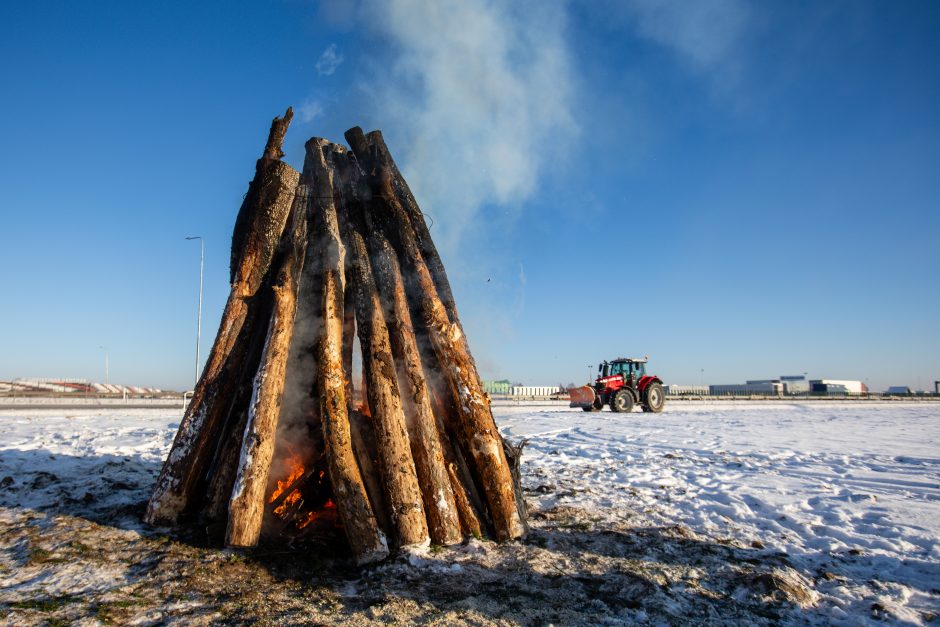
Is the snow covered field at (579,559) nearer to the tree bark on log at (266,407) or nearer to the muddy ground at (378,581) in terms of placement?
the muddy ground at (378,581)

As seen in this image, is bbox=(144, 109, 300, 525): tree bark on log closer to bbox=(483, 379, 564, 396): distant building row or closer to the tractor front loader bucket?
the tractor front loader bucket

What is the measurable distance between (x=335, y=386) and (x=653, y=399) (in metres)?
18.6

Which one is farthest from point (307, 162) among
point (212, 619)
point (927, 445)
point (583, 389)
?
point (583, 389)

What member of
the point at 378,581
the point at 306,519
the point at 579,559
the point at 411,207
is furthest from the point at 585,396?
the point at 378,581

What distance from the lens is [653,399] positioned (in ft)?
68.0

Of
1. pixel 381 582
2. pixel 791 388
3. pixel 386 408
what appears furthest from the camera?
pixel 791 388

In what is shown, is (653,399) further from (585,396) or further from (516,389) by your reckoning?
(516,389)

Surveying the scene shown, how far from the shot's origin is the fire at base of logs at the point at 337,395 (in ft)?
13.2

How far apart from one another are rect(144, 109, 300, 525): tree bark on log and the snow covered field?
1.23 feet

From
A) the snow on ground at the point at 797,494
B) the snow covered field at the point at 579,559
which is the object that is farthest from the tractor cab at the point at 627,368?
the snow covered field at the point at 579,559

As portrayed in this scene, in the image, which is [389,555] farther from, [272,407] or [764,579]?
[764,579]

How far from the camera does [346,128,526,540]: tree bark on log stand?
4.32 meters

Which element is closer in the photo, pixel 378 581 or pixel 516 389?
pixel 378 581

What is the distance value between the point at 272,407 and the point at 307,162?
2.88 m
